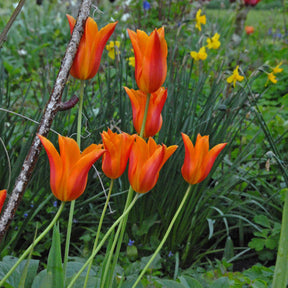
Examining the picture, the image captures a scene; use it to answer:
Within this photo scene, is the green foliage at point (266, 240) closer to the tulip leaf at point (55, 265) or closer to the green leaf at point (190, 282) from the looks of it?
the green leaf at point (190, 282)

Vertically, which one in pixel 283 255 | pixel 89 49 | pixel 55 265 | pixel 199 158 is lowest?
pixel 55 265

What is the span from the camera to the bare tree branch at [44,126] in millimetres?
927

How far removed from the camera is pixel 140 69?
0.95 m

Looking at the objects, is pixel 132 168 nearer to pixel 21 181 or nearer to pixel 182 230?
pixel 21 181

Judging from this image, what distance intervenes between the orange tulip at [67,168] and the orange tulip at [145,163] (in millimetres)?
108

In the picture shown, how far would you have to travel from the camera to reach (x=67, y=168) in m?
0.83

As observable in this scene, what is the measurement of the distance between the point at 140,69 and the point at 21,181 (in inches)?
14.2

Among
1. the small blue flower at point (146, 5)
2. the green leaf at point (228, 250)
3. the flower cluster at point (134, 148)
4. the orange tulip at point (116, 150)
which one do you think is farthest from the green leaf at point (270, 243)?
the small blue flower at point (146, 5)

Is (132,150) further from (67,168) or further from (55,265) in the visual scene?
(55,265)

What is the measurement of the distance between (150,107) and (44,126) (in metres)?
0.25

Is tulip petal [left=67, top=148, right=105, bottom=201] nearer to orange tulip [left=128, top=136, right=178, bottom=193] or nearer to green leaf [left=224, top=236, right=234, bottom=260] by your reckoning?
orange tulip [left=128, top=136, right=178, bottom=193]

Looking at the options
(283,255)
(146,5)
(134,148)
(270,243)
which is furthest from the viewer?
(146,5)

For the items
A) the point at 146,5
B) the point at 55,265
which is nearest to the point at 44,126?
the point at 55,265

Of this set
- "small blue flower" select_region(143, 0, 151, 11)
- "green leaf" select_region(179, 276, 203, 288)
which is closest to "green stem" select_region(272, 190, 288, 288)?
"green leaf" select_region(179, 276, 203, 288)
